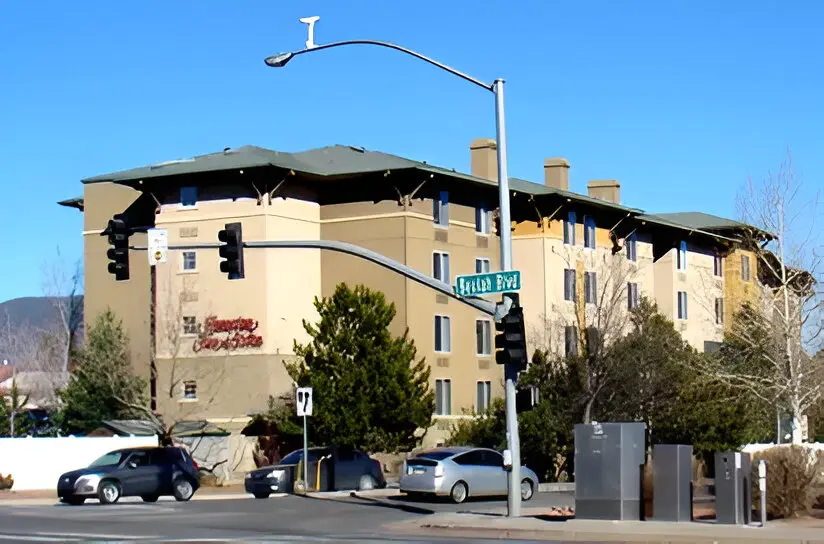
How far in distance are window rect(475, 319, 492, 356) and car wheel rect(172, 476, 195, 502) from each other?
23.9m

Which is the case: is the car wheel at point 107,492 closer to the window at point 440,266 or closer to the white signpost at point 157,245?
the white signpost at point 157,245

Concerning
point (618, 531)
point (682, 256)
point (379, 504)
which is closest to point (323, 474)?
point (379, 504)

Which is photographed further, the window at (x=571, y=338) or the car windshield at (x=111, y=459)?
the window at (x=571, y=338)

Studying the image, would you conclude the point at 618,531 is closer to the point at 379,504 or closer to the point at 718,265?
the point at 379,504

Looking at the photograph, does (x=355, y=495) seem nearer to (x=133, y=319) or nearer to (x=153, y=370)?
(x=153, y=370)

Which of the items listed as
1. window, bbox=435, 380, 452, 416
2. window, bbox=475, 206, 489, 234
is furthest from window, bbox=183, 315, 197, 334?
window, bbox=475, 206, 489, 234

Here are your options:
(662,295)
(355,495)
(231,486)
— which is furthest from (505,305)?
(662,295)

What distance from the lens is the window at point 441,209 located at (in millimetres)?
57000

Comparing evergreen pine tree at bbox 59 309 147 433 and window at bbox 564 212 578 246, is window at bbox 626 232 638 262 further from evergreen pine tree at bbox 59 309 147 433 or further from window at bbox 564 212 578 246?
evergreen pine tree at bbox 59 309 147 433

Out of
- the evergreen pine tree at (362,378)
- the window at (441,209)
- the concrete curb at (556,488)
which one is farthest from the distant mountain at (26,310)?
the concrete curb at (556,488)

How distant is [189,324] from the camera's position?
5703 centimetres

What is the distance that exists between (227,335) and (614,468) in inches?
1286

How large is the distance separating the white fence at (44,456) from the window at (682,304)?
36.2 m

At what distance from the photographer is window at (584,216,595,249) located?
65312 millimetres
